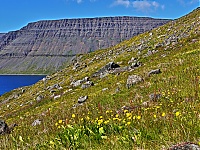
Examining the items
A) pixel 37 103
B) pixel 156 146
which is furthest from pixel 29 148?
pixel 37 103

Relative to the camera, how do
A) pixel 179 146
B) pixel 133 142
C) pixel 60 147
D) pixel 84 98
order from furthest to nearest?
pixel 84 98
pixel 60 147
pixel 133 142
pixel 179 146

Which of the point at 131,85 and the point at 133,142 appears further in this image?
the point at 131,85

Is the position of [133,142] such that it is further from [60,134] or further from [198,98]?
[198,98]

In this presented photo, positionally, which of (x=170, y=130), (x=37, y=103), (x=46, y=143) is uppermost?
(x=170, y=130)

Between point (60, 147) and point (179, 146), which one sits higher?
point (179, 146)

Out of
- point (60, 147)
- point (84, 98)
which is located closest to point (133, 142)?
point (60, 147)

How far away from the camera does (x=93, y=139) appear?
672cm

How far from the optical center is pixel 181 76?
16281 millimetres

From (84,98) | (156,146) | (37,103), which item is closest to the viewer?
(156,146)

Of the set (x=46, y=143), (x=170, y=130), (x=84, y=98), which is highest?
(x=170, y=130)

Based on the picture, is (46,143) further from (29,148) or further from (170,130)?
(170,130)

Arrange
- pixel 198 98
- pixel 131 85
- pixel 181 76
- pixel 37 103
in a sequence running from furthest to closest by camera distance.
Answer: pixel 37 103, pixel 131 85, pixel 181 76, pixel 198 98

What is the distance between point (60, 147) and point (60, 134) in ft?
2.05

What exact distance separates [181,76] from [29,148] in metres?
11.1
